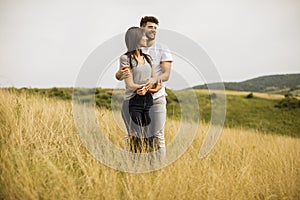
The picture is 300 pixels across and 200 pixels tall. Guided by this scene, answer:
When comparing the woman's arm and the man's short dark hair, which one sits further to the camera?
the man's short dark hair

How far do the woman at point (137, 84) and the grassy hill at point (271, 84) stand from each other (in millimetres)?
41469

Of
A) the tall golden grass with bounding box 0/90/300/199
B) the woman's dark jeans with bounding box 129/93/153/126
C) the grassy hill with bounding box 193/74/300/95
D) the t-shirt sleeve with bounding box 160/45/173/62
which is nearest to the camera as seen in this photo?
the tall golden grass with bounding box 0/90/300/199

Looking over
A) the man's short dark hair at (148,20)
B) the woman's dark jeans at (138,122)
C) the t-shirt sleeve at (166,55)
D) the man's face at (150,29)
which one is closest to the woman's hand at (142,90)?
the woman's dark jeans at (138,122)

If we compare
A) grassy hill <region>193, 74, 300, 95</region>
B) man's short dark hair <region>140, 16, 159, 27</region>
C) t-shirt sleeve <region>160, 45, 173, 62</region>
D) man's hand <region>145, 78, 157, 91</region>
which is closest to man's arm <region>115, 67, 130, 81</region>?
man's hand <region>145, 78, 157, 91</region>

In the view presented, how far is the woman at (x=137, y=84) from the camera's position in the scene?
11.8 feet

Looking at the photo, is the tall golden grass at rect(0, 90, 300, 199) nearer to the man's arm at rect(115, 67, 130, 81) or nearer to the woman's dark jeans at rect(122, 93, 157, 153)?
the woman's dark jeans at rect(122, 93, 157, 153)

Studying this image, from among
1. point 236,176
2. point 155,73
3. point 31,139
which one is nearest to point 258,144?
point 236,176

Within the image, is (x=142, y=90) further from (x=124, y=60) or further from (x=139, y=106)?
(x=124, y=60)

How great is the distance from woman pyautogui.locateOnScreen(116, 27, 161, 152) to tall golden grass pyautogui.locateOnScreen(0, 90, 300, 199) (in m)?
0.63

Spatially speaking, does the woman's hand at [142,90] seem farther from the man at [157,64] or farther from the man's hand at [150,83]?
the man at [157,64]

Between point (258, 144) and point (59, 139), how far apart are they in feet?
13.6

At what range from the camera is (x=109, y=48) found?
404cm

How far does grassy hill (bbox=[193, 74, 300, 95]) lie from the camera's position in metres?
44.8

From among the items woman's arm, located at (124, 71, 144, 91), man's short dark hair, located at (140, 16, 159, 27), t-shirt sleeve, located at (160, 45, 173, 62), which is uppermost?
man's short dark hair, located at (140, 16, 159, 27)
